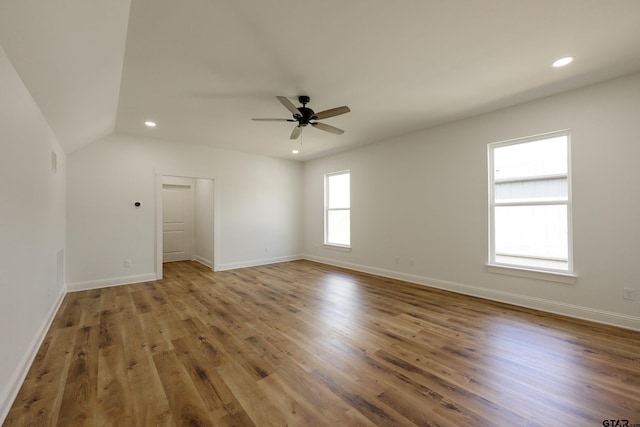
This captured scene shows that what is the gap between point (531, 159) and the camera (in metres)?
3.54

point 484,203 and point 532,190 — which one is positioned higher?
point 532,190

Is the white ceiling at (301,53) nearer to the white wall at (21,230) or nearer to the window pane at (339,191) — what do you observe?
the white wall at (21,230)

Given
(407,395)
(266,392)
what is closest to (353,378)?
(407,395)

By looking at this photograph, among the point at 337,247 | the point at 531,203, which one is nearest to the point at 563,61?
the point at 531,203

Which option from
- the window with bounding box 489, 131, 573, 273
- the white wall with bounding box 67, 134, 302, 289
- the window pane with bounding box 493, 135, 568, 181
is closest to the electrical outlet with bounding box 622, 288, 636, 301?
the window with bounding box 489, 131, 573, 273

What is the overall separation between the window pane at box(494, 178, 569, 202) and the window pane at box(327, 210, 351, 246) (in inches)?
118

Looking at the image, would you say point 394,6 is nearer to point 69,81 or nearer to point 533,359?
point 69,81

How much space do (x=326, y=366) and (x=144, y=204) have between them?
174 inches

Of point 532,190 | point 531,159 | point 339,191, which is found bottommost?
point 532,190

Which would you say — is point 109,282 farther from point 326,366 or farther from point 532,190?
point 532,190

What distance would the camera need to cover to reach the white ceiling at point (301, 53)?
1.83m

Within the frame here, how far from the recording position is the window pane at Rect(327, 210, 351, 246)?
6.16 meters

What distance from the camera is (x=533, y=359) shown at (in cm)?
224

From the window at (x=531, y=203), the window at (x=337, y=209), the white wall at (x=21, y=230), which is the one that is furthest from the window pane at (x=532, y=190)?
the white wall at (x=21, y=230)
